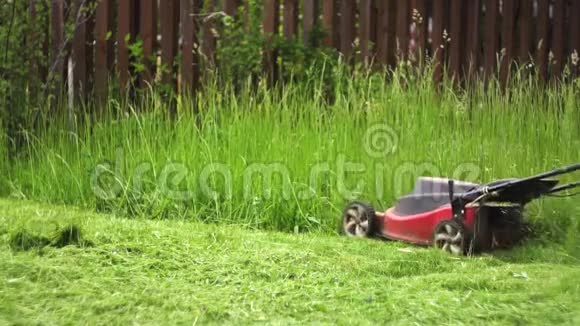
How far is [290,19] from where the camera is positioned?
627 cm

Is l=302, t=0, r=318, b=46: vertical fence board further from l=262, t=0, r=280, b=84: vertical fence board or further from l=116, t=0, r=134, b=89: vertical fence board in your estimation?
l=116, t=0, r=134, b=89: vertical fence board

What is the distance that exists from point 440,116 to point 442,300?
240 cm

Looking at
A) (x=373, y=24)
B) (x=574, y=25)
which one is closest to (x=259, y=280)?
(x=373, y=24)

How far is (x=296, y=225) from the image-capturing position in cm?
432

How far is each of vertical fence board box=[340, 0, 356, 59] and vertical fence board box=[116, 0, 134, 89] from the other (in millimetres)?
1749

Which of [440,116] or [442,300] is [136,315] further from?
[440,116]

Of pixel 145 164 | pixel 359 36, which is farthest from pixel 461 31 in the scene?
pixel 145 164

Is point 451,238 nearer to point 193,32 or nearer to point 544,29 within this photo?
point 193,32

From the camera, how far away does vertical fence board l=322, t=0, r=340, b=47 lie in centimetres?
633

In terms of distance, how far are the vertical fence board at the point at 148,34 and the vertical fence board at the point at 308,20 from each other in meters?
1.22

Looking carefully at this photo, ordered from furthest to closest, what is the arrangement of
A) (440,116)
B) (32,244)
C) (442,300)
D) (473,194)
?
(440,116)
(473,194)
(32,244)
(442,300)

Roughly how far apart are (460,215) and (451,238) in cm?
12

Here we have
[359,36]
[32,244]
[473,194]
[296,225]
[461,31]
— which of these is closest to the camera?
[32,244]

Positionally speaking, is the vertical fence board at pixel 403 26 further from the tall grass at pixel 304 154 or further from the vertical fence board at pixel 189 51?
the vertical fence board at pixel 189 51
